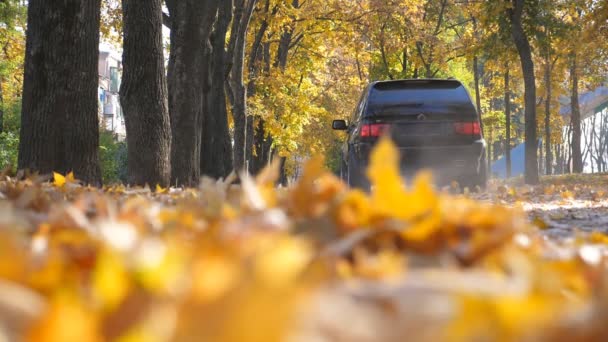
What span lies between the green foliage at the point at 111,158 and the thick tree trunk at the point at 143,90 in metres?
18.6

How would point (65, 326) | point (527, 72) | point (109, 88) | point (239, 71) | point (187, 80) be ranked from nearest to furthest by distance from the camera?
point (65, 326) < point (187, 80) < point (527, 72) < point (239, 71) < point (109, 88)

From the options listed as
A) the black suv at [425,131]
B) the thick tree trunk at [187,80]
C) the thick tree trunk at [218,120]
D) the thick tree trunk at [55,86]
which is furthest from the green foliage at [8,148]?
the thick tree trunk at [55,86]

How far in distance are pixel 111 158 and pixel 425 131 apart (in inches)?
850

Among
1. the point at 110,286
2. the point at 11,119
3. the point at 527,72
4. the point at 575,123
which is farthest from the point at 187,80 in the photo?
the point at 575,123

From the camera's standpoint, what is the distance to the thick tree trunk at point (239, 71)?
65.0ft

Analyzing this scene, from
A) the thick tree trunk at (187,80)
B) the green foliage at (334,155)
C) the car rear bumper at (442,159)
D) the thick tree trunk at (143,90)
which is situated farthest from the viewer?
the green foliage at (334,155)

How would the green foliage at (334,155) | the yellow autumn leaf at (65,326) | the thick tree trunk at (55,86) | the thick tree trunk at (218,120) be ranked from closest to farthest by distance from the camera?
the yellow autumn leaf at (65,326) → the thick tree trunk at (55,86) → the thick tree trunk at (218,120) → the green foliage at (334,155)

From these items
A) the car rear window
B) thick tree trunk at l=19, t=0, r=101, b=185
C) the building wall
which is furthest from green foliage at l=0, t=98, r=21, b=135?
the building wall

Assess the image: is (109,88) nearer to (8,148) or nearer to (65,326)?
(8,148)

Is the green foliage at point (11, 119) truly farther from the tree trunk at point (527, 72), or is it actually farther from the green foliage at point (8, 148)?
the tree trunk at point (527, 72)

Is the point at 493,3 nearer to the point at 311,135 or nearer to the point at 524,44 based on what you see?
the point at 524,44

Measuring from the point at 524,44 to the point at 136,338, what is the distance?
21287 millimetres

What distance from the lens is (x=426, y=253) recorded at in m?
1.39

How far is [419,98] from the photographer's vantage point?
1263cm
